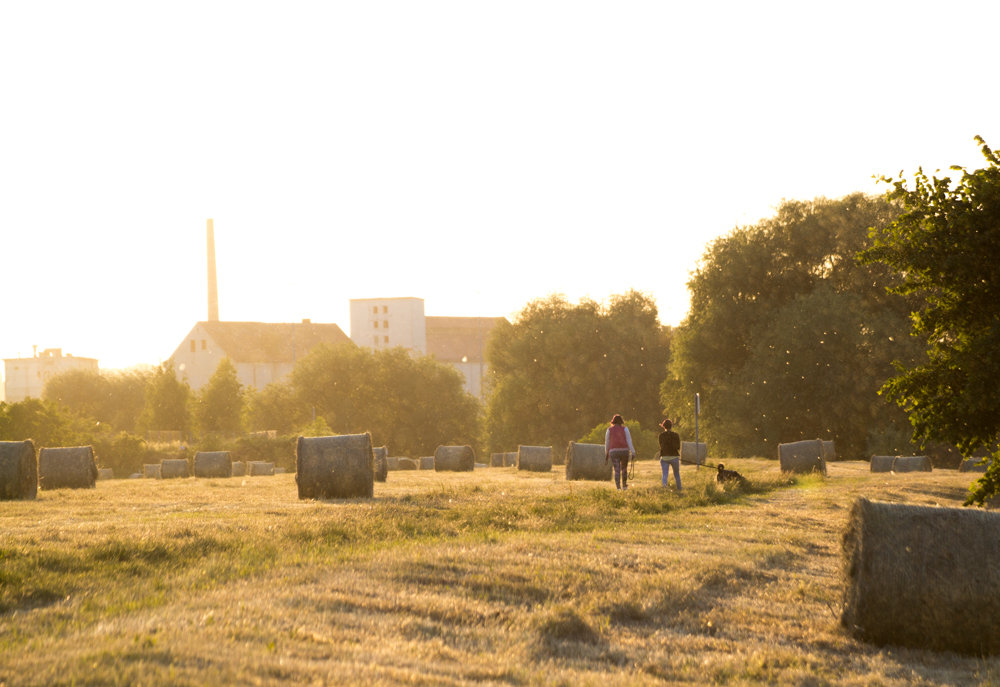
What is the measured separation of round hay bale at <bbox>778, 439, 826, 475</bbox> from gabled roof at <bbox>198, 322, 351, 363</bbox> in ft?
218

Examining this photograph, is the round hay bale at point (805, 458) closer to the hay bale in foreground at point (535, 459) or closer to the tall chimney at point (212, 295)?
the hay bale in foreground at point (535, 459)

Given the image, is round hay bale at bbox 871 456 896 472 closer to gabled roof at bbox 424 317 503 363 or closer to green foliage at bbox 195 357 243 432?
green foliage at bbox 195 357 243 432

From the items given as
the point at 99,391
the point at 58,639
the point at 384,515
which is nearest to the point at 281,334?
the point at 99,391

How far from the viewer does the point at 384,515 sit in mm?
14141

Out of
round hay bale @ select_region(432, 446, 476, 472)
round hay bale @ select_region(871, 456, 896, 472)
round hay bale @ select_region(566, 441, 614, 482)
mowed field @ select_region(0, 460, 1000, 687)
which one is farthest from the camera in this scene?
round hay bale @ select_region(432, 446, 476, 472)

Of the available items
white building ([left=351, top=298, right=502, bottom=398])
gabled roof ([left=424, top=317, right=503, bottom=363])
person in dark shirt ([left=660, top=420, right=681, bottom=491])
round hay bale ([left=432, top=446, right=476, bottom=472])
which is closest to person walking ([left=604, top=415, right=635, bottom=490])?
person in dark shirt ([left=660, top=420, right=681, bottom=491])

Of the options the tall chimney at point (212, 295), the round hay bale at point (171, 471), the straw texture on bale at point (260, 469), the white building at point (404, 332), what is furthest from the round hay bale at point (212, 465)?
the white building at point (404, 332)

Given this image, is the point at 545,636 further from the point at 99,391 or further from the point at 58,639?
the point at 99,391

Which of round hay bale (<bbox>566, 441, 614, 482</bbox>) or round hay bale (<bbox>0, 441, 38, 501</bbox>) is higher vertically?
round hay bale (<bbox>0, 441, 38, 501</bbox>)

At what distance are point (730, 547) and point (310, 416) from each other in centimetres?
6692

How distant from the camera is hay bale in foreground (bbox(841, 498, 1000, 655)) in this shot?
7.28m

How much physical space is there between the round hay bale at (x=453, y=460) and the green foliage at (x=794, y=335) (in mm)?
17400

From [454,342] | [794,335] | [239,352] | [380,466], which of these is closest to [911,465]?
[794,335]

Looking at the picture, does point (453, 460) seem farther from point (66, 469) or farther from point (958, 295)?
point (958, 295)
